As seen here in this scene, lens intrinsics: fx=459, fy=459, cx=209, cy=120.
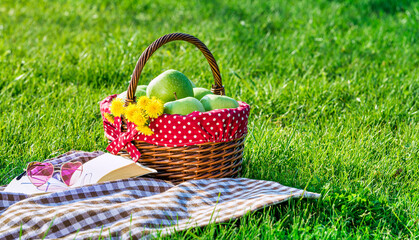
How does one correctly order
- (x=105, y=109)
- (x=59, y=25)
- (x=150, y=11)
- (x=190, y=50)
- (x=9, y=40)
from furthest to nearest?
1. (x=150, y=11)
2. (x=59, y=25)
3. (x=9, y=40)
4. (x=190, y=50)
5. (x=105, y=109)

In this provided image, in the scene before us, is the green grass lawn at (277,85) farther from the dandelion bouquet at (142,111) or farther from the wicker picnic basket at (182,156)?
the dandelion bouquet at (142,111)

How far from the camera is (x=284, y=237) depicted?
6.35 feet

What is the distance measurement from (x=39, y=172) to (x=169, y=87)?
796mm

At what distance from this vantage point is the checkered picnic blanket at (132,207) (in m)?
1.85

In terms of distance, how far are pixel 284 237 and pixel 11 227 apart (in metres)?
1.12

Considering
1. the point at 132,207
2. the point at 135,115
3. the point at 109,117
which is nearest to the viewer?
the point at 132,207

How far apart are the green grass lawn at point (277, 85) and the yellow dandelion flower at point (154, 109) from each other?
611 mm

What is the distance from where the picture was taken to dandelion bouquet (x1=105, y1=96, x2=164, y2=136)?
220 cm

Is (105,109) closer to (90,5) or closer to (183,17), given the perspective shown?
(183,17)

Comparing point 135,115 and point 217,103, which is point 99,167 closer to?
point 135,115

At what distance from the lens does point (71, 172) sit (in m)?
2.35

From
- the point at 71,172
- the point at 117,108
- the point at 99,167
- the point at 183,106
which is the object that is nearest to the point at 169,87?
the point at 183,106

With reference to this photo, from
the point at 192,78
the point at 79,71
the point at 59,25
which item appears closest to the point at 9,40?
the point at 59,25

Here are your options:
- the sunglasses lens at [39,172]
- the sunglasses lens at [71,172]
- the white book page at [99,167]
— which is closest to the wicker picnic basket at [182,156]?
the white book page at [99,167]
